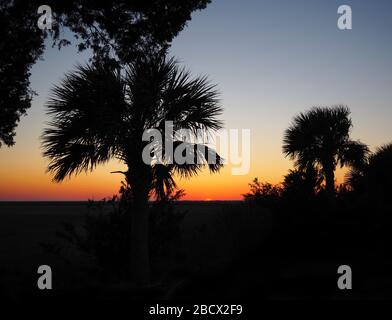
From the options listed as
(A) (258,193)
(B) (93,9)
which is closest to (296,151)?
(A) (258,193)

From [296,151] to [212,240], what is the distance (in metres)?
7.31

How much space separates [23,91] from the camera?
9617 millimetres

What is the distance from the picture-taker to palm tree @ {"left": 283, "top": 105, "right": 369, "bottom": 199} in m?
16.3

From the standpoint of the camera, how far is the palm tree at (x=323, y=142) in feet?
53.5

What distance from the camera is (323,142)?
16578 millimetres

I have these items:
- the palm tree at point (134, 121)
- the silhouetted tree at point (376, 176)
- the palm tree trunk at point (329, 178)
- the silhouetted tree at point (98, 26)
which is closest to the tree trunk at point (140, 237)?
the palm tree at point (134, 121)

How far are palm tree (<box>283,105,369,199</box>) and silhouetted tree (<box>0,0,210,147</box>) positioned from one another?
31.0ft

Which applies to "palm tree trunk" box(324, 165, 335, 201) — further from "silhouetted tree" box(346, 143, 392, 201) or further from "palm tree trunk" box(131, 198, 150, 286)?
"palm tree trunk" box(131, 198, 150, 286)

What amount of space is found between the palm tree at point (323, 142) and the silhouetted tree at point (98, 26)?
9.46 metres

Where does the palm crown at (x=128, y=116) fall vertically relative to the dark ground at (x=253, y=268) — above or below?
above

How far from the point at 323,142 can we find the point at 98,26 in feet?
36.4

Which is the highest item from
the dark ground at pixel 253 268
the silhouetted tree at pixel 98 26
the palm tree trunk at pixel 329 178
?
the silhouetted tree at pixel 98 26

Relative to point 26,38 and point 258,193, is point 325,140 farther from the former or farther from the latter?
point 26,38

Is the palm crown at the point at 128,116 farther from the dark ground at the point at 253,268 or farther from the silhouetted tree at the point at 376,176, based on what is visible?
the silhouetted tree at the point at 376,176
